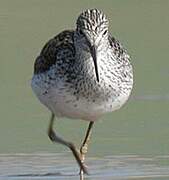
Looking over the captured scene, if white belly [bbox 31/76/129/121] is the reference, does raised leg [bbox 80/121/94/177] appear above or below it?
below

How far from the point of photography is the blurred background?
962 cm

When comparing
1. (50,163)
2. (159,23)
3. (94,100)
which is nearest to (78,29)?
(94,100)

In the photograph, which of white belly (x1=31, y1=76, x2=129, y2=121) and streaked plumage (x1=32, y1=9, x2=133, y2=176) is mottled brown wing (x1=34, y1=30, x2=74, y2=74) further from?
white belly (x1=31, y1=76, x2=129, y2=121)

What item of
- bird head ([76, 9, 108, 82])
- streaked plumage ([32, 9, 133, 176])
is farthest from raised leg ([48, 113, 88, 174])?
bird head ([76, 9, 108, 82])

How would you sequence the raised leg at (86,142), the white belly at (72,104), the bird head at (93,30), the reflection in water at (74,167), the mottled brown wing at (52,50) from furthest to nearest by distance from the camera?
the raised leg at (86,142)
the mottled brown wing at (52,50)
the reflection in water at (74,167)
the white belly at (72,104)
the bird head at (93,30)

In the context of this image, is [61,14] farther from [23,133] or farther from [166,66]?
[23,133]

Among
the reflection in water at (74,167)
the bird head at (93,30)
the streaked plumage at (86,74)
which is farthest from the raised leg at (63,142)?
the bird head at (93,30)

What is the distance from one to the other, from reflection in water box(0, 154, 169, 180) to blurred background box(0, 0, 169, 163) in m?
0.15

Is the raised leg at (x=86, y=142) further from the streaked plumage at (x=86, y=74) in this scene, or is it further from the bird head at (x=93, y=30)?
the bird head at (x=93, y=30)

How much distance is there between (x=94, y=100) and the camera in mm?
8539

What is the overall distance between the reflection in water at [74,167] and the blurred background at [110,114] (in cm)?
15

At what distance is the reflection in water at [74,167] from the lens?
346 inches

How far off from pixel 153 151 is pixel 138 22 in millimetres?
4745

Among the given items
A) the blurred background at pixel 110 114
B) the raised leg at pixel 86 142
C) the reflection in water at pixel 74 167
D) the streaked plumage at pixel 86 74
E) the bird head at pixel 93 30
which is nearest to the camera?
the bird head at pixel 93 30
